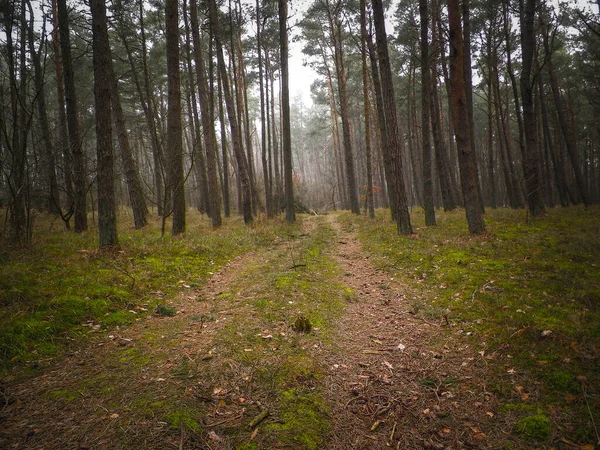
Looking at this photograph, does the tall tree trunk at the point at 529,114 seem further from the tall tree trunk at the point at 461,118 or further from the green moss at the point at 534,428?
the green moss at the point at 534,428

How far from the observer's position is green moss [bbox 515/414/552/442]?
6.89 ft

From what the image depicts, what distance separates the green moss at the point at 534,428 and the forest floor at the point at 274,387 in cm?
1

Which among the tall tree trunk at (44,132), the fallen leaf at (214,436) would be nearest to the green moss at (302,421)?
the fallen leaf at (214,436)

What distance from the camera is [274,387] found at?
2646mm

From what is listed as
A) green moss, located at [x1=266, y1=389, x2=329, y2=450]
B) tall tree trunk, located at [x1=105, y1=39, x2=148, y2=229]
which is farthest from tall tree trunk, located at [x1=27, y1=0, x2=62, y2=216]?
green moss, located at [x1=266, y1=389, x2=329, y2=450]

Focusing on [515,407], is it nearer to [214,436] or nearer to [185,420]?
[214,436]

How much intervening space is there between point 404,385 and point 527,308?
87.7 inches

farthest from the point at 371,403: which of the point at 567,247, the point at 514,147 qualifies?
the point at 514,147

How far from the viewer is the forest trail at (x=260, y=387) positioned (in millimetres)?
2119

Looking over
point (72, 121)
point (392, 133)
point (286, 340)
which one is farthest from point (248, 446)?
point (72, 121)

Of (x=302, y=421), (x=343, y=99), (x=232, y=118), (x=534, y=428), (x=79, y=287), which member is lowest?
(x=534, y=428)

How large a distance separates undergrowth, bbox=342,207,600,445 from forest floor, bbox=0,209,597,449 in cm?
8

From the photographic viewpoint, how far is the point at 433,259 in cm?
A: 650

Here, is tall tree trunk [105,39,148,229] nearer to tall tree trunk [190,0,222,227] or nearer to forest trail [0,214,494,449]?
tall tree trunk [190,0,222,227]
